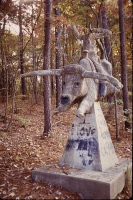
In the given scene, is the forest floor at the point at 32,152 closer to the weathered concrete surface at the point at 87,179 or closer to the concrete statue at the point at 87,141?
the weathered concrete surface at the point at 87,179

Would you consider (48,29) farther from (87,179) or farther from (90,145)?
(87,179)

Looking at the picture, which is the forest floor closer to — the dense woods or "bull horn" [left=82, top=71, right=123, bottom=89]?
the dense woods

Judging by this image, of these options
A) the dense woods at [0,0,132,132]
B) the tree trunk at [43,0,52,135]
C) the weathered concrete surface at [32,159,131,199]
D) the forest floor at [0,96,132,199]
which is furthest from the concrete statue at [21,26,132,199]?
the tree trunk at [43,0,52,135]

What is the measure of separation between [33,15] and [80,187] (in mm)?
9707

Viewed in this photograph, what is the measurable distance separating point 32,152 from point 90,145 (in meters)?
3.40

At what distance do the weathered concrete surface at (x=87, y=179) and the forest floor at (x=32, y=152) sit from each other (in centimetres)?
15

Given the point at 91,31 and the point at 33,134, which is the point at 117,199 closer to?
the point at 91,31

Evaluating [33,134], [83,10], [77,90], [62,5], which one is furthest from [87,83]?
[83,10]

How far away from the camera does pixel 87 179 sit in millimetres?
4352

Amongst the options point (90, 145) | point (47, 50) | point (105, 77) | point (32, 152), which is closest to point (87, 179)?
point (90, 145)

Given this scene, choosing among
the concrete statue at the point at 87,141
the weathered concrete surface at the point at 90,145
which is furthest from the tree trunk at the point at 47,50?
the weathered concrete surface at the point at 90,145

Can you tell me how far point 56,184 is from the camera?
484 cm

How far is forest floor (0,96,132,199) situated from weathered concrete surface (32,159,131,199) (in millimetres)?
146

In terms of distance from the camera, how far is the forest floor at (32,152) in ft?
15.4
